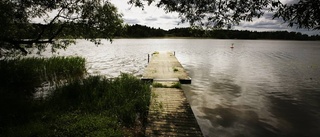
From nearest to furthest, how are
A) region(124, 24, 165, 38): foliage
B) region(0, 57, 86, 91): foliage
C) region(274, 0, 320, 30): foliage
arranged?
region(274, 0, 320, 30): foliage → region(0, 57, 86, 91): foliage → region(124, 24, 165, 38): foliage

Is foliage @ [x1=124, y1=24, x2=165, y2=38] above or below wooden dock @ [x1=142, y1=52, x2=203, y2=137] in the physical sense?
above

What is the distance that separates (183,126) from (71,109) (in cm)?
486

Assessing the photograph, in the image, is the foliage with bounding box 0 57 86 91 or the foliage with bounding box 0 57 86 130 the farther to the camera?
the foliage with bounding box 0 57 86 91

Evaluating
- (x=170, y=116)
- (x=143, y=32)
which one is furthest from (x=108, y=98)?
(x=143, y=32)

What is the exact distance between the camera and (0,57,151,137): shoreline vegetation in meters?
7.27

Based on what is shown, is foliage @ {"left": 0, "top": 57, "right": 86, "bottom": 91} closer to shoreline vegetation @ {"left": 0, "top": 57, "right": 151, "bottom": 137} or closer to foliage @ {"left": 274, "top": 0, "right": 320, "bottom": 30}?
shoreline vegetation @ {"left": 0, "top": 57, "right": 151, "bottom": 137}

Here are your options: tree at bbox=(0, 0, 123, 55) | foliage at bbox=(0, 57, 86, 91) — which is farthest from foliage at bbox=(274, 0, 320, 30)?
foliage at bbox=(0, 57, 86, 91)

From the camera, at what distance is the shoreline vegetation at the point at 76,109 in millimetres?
7270

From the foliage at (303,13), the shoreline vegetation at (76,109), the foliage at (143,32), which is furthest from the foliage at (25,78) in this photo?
the foliage at (143,32)

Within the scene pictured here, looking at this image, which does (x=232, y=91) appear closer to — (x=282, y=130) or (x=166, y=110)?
(x=282, y=130)

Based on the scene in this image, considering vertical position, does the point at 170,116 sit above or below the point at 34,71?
below

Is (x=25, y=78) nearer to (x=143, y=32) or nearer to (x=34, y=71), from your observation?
(x=34, y=71)

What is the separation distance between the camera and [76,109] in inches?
367

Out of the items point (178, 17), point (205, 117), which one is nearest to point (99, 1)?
point (178, 17)
